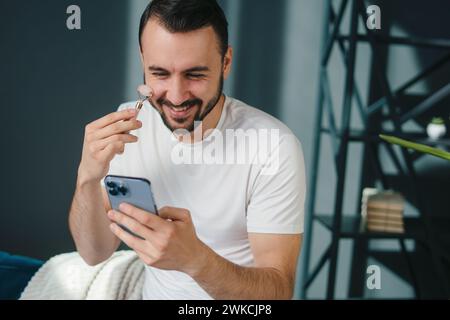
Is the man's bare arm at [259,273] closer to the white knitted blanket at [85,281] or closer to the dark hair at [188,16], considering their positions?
the white knitted blanket at [85,281]

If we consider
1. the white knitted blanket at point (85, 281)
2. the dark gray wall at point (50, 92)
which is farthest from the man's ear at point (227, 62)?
the white knitted blanket at point (85, 281)

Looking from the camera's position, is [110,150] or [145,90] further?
[145,90]

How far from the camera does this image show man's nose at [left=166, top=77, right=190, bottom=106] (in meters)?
0.98

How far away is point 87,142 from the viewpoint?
0.87 meters

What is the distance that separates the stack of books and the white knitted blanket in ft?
2.15

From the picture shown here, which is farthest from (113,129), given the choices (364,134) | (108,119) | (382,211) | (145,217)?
(382,211)

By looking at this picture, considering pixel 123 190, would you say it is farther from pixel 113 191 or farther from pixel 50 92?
pixel 50 92

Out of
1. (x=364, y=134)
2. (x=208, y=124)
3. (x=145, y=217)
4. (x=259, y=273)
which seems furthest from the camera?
(x=364, y=134)

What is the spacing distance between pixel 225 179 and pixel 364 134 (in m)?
0.53

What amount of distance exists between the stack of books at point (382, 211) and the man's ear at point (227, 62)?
58 cm

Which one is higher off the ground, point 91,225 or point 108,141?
point 108,141

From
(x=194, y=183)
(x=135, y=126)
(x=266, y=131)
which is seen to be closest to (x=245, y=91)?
(x=266, y=131)

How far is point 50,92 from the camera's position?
1.12 meters
